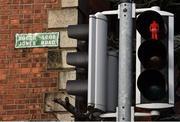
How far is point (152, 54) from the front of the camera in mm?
5375

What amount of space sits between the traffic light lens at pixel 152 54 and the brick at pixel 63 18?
146 inches

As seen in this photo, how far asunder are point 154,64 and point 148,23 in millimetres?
416

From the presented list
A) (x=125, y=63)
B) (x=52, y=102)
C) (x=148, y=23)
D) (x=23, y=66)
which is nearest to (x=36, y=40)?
(x=23, y=66)

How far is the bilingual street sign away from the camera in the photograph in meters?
8.98

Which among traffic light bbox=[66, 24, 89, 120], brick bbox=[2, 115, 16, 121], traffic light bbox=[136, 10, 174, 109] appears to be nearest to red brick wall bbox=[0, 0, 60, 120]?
brick bbox=[2, 115, 16, 121]

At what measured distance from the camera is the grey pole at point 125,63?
5410 mm

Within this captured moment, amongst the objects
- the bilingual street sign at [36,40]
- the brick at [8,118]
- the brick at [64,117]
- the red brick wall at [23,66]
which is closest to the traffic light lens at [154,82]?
the brick at [64,117]

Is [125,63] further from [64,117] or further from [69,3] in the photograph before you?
[69,3]

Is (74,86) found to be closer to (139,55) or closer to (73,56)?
(73,56)

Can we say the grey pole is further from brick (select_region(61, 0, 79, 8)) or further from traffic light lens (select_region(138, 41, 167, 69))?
brick (select_region(61, 0, 79, 8))

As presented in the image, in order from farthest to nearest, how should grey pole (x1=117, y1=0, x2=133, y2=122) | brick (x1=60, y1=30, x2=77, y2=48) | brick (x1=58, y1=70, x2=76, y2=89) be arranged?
1. brick (x1=60, y1=30, x2=77, y2=48)
2. brick (x1=58, y1=70, x2=76, y2=89)
3. grey pole (x1=117, y1=0, x2=133, y2=122)

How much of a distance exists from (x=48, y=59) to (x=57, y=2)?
0.96 metres

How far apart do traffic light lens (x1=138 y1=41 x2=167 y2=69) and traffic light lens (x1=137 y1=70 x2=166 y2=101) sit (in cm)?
8

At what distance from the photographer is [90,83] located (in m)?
5.56
